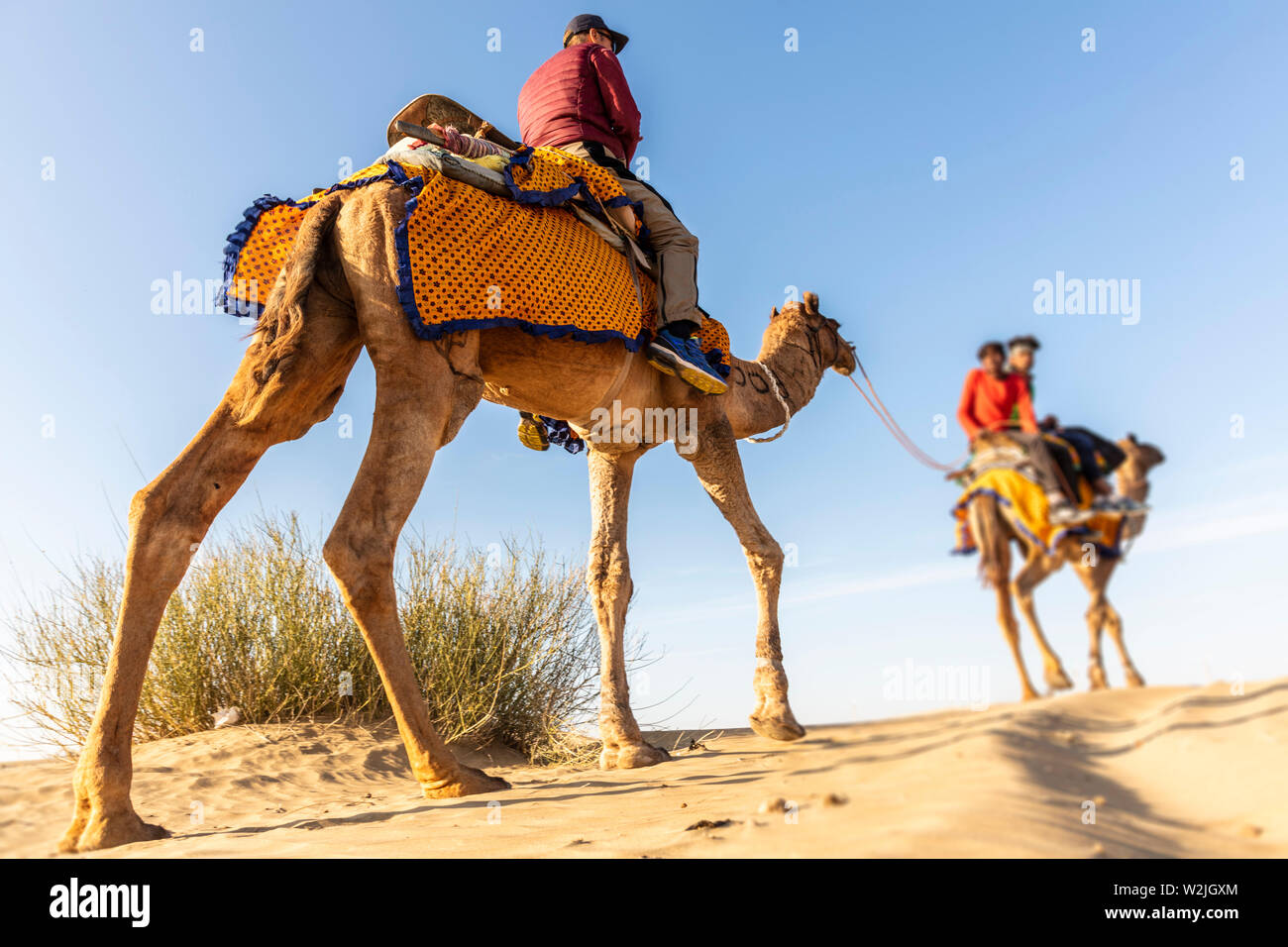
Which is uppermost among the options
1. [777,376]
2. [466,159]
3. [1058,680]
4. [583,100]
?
[583,100]

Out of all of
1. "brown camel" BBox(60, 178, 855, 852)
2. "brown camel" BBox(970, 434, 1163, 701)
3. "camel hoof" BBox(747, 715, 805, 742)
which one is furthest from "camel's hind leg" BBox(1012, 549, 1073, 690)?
"brown camel" BBox(60, 178, 855, 852)

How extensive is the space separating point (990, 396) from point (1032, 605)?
18 centimetres

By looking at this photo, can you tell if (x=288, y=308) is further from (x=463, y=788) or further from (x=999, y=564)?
(x=999, y=564)

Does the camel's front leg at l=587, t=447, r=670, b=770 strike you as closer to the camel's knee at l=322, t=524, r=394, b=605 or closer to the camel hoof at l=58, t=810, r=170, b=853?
the camel's knee at l=322, t=524, r=394, b=605

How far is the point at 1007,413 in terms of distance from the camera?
765 mm

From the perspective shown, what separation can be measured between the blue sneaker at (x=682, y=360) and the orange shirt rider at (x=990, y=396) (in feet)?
13.2

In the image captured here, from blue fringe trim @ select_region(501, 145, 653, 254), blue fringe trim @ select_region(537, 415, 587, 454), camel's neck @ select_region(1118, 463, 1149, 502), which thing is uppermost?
blue fringe trim @ select_region(501, 145, 653, 254)

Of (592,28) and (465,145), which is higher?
(592,28)

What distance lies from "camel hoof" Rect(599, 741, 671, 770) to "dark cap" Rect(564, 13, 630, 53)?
13.6 ft

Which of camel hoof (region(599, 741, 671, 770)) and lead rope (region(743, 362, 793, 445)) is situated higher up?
lead rope (region(743, 362, 793, 445))

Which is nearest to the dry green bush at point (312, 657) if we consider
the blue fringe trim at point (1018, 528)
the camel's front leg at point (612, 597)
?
the camel's front leg at point (612, 597)

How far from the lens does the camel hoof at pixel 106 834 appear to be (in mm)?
3223

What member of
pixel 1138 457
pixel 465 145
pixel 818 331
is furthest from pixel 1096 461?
pixel 818 331

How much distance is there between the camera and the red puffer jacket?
5.13m
